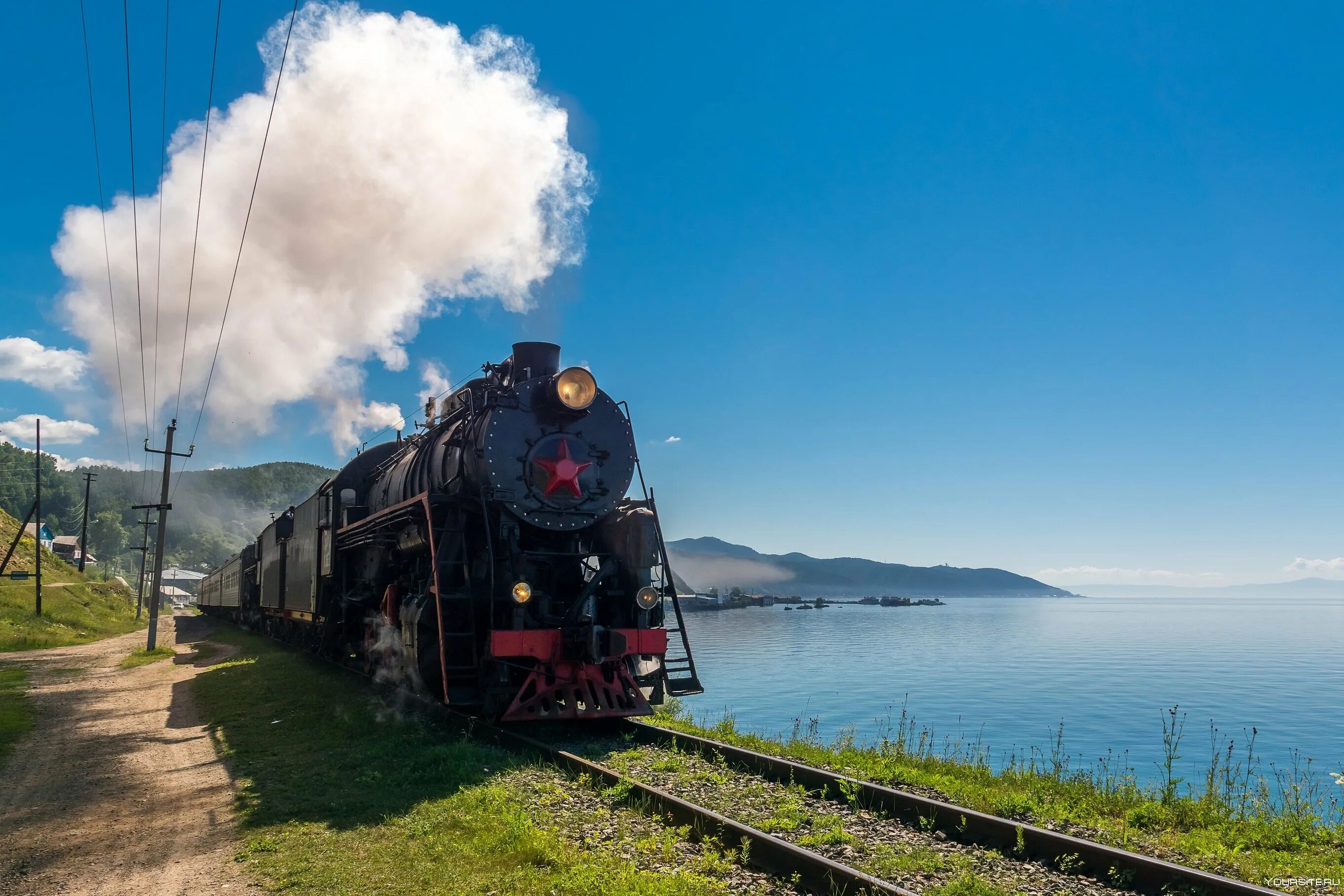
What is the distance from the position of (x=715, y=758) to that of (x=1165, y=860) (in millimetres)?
4234

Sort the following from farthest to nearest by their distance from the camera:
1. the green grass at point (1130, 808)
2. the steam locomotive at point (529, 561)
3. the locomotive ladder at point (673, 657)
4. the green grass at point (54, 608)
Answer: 1. the green grass at point (54, 608)
2. the locomotive ladder at point (673, 657)
3. the steam locomotive at point (529, 561)
4. the green grass at point (1130, 808)

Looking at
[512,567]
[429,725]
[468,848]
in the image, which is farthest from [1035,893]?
[429,725]

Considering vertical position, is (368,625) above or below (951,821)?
above

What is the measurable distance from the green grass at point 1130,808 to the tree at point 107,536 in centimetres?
15419

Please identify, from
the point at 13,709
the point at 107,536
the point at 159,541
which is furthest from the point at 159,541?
the point at 107,536

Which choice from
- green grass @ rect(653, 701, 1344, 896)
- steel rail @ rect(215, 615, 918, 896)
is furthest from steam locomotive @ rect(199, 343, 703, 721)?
green grass @ rect(653, 701, 1344, 896)

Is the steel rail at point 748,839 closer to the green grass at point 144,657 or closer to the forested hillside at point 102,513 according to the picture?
the green grass at point 144,657

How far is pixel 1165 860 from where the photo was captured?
5.75 m

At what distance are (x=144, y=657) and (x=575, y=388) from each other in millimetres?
19540

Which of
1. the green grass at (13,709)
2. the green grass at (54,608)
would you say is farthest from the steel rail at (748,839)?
the green grass at (54,608)

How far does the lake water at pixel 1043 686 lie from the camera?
A: 54.9 ft

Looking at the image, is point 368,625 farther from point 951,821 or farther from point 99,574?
point 99,574

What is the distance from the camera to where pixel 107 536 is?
14075cm

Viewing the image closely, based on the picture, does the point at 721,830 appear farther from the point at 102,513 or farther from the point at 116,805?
the point at 102,513
